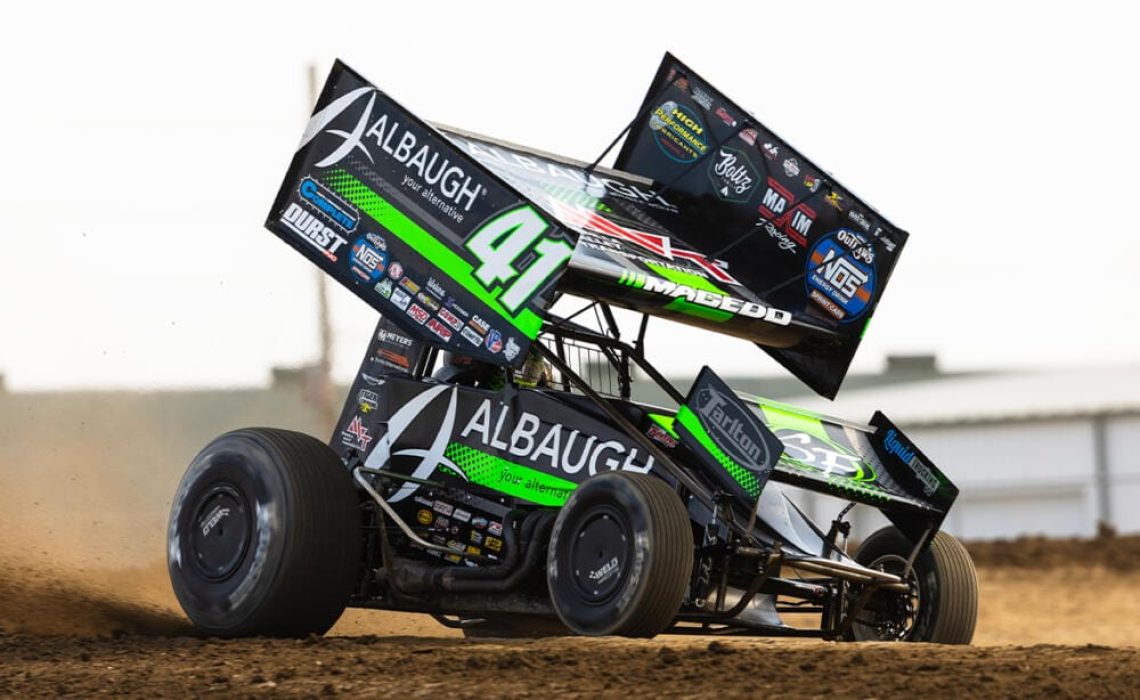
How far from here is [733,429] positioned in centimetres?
834

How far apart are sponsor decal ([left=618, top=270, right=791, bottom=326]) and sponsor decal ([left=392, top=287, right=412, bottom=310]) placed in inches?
43.6

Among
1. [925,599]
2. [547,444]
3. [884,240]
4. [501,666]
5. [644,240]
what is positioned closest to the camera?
[501,666]

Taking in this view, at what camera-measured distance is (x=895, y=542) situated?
9.71m

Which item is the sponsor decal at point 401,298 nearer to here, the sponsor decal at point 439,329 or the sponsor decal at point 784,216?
the sponsor decal at point 439,329

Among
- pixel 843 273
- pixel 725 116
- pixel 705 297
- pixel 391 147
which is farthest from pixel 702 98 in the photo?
pixel 391 147

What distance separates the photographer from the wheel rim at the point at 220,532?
29.9 feet

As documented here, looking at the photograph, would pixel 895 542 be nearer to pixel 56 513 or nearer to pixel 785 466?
pixel 785 466

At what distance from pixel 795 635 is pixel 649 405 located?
1355 millimetres

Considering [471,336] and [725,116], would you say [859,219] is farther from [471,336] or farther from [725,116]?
[471,336]

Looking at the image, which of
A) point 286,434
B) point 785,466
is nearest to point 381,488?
point 286,434

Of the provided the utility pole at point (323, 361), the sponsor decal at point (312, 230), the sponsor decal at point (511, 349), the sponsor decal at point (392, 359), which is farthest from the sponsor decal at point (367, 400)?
the utility pole at point (323, 361)

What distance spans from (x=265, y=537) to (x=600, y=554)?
1774mm

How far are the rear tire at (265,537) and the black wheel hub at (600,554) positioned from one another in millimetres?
1391

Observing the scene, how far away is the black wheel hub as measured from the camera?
317 inches
